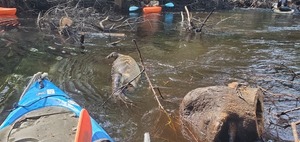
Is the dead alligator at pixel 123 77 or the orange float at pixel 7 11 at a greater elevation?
the orange float at pixel 7 11

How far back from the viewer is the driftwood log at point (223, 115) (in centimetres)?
466

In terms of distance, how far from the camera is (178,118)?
18.9 ft

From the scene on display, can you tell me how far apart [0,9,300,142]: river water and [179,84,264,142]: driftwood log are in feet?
0.94

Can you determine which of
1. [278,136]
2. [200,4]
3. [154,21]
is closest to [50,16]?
[154,21]

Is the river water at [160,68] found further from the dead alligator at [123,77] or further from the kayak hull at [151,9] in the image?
the kayak hull at [151,9]

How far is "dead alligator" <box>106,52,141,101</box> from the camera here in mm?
6652

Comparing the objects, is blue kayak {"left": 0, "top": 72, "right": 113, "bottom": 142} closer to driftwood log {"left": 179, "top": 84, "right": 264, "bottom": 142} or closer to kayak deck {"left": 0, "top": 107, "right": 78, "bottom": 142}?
kayak deck {"left": 0, "top": 107, "right": 78, "bottom": 142}

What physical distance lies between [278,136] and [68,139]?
333 cm

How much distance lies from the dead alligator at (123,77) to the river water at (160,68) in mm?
184

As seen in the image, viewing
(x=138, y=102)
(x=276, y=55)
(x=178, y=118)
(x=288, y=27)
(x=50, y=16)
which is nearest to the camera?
(x=178, y=118)

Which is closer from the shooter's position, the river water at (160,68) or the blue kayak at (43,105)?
the blue kayak at (43,105)

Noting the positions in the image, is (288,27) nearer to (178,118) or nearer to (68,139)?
(178,118)

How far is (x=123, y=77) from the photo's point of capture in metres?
7.33

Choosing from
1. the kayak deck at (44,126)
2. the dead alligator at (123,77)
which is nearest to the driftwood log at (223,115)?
the dead alligator at (123,77)
